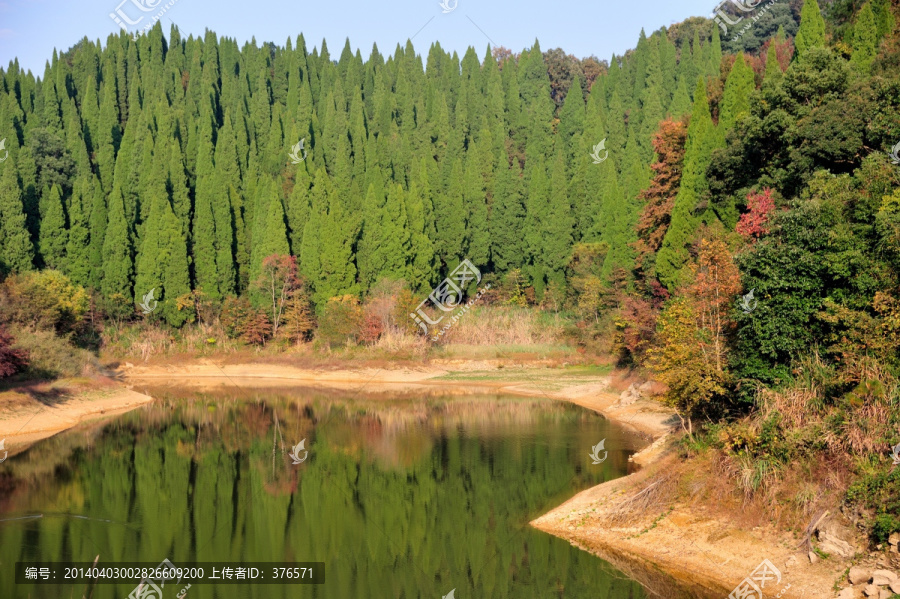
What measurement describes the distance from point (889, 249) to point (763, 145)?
1087 cm

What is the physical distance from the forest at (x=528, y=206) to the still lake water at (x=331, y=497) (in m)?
3.86

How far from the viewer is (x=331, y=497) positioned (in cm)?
1998

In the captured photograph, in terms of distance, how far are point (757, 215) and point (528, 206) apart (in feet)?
91.6

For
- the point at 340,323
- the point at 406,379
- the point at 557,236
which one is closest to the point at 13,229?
the point at 340,323

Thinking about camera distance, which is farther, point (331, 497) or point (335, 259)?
point (335, 259)

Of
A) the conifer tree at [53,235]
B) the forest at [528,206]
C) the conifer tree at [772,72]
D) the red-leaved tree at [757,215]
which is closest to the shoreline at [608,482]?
the forest at [528,206]

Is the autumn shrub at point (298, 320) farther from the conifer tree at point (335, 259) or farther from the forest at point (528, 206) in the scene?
the conifer tree at point (335, 259)

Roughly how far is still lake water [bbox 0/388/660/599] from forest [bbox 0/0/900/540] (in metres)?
3.86

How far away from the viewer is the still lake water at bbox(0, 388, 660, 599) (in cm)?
1480

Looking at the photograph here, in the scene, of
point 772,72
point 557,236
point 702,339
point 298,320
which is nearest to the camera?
point 702,339

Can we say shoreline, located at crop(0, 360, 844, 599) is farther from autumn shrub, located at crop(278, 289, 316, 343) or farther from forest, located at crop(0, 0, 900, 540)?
autumn shrub, located at crop(278, 289, 316, 343)

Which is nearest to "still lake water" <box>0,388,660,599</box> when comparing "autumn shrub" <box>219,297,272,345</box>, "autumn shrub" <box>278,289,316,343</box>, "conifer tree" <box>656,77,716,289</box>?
"conifer tree" <box>656,77,716,289</box>

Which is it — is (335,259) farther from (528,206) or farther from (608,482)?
(608,482)

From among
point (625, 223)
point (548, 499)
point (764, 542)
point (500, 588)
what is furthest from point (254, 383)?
point (764, 542)
